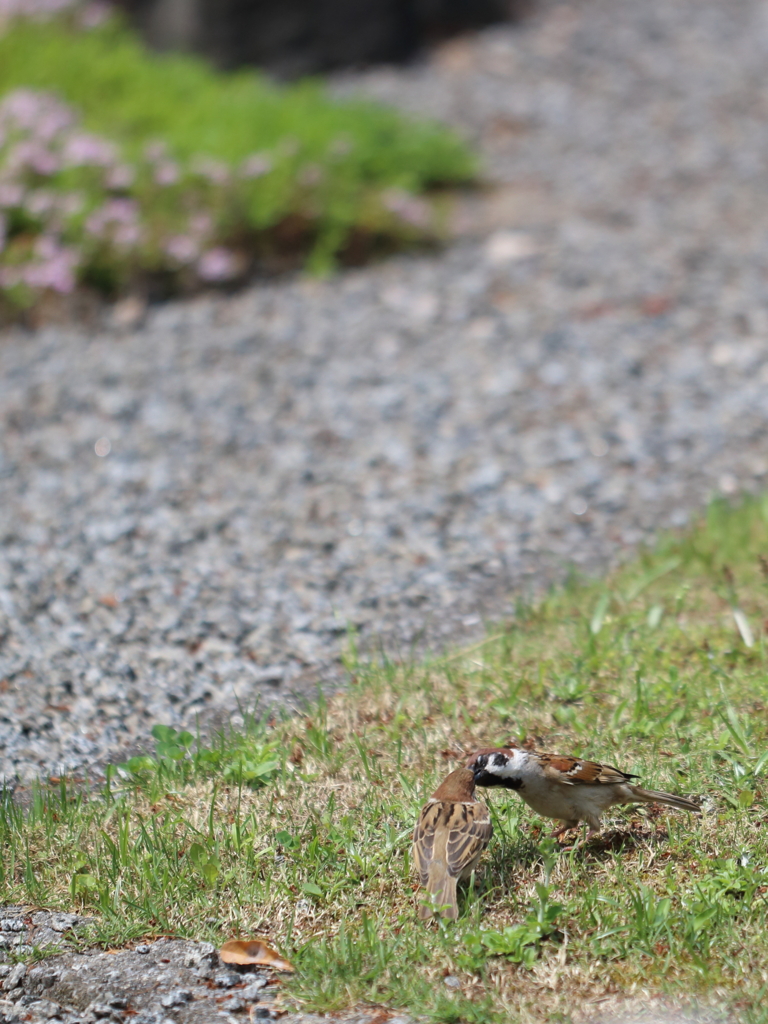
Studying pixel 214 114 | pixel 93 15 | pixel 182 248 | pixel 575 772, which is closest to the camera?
pixel 575 772

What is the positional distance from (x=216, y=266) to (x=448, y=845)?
545 cm

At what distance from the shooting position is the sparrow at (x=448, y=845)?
269 centimetres

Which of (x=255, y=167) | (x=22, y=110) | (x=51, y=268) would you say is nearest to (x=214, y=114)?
(x=255, y=167)

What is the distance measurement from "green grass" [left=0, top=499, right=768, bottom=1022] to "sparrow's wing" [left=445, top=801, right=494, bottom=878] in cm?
12

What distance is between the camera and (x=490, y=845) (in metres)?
3.06

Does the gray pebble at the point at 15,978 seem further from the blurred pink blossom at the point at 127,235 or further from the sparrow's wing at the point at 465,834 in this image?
the blurred pink blossom at the point at 127,235

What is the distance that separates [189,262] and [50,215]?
0.98 metres

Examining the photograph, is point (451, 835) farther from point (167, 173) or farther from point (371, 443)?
point (167, 173)

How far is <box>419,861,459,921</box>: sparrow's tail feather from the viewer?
8.80 feet

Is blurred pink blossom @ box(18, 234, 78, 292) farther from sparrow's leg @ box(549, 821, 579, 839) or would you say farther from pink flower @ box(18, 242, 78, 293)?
sparrow's leg @ box(549, 821, 579, 839)

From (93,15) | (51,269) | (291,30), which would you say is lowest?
(51,269)

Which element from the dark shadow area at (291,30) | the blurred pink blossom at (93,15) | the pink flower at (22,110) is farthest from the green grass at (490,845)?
the dark shadow area at (291,30)

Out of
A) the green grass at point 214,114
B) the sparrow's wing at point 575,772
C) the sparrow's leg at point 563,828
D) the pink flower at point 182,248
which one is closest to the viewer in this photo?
the sparrow's wing at point 575,772

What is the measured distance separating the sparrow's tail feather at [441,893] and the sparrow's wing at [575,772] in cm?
40
